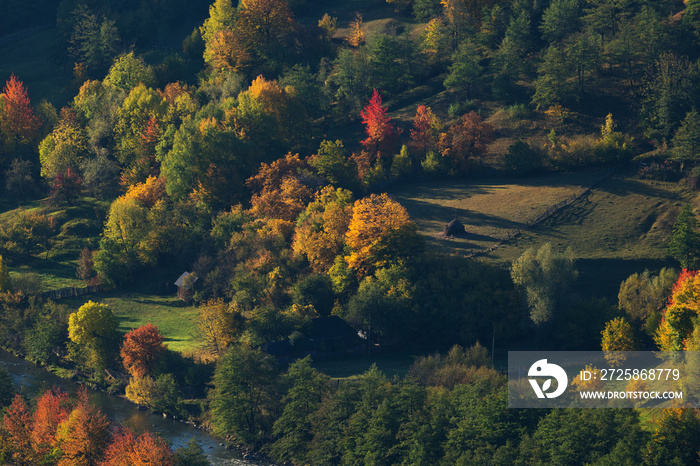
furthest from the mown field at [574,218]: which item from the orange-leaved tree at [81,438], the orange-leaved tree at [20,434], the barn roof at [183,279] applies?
the orange-leaved tree at [20,434]

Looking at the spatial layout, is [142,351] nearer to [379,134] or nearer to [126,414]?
[126,414]

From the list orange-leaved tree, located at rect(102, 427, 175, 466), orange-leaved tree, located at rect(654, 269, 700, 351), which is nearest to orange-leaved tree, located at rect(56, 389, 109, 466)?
orange-leaved tree, located at rect(102, 427, 175, 466)

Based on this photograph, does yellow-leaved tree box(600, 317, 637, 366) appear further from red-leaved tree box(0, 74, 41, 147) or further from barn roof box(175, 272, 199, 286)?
red-leaved tree box(0, 74, 41, 147)

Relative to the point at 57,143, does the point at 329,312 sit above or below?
below

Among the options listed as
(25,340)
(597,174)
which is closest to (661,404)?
(597,174)

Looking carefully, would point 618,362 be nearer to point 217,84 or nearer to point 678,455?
point 678,455

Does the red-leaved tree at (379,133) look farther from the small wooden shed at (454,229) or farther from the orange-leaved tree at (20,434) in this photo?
the orange-leaved tree at (20,434)
